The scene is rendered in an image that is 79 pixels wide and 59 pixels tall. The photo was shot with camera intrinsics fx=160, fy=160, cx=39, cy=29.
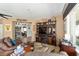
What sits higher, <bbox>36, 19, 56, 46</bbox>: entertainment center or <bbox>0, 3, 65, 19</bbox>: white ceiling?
<bbox>0, 3, 65, 19</bbox>: white ceiling

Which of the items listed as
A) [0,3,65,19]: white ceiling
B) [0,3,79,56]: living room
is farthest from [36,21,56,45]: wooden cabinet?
[0,3,65,19]: white ceiling

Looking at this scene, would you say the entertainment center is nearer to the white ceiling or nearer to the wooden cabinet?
the wooden cabinet

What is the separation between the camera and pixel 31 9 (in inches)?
90.6

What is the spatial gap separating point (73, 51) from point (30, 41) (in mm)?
630

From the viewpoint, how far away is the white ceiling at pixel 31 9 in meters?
2.27

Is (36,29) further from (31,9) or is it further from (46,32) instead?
(31,9)

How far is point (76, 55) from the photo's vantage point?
223 cm

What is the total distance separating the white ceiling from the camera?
227 cm

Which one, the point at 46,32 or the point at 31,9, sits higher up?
the point at 31,9

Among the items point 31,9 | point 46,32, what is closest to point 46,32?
point 46,32

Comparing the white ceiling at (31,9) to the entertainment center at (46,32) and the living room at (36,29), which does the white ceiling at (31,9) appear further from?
the entertainment center at (46,32)

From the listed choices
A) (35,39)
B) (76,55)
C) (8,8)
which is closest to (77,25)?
(76,55)

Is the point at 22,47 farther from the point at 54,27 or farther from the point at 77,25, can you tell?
the point at 77,25

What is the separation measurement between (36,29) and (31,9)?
30cm
